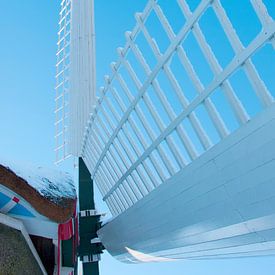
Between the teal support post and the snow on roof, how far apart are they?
3.25 meters

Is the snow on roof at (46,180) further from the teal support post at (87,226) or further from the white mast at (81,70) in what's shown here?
the teal support post at (87,226)

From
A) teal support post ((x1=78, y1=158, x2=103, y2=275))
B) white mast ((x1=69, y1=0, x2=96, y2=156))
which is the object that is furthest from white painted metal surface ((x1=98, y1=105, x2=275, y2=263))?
teal support post ((x1=78, y1=158, x2=103, y2=275))

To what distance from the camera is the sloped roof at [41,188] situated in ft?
8.43

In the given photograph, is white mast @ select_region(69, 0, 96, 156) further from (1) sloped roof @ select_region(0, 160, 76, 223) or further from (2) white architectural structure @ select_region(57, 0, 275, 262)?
(1) sloped roof @ select_region(0, 160, 76, 223)

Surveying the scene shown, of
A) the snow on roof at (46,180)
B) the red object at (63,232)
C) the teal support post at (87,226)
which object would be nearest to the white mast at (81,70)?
the teal support post at (87,226)

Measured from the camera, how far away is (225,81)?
2.19 metres

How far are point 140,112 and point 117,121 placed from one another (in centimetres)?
61

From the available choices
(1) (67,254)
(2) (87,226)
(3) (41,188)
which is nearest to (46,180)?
(3) (41,188)

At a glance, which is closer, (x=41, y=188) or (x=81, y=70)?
(x=41, y=188)

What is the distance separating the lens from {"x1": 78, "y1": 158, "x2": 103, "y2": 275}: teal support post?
6.54 meters

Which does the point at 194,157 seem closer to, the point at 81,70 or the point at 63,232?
the point at 63,232

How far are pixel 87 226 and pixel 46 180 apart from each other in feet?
12.3

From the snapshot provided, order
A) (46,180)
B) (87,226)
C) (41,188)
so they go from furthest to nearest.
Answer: (87,226) < (46,180) < (41,188)

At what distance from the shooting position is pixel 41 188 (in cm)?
277
